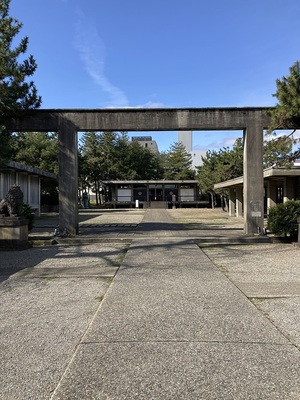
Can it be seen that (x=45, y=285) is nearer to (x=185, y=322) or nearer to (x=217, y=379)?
(x=185, y=322)

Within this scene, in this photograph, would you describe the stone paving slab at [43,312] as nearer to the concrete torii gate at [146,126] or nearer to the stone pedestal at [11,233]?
the stone pedestal at [11,233]

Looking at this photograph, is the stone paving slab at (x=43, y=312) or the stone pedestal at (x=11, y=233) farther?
the stone pedestal at (x=11, y=233)

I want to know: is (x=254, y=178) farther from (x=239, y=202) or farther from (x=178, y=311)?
(x=239, y=202)

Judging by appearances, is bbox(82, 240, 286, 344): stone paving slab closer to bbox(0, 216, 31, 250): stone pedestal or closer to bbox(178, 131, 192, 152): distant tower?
bbox(0, 216, 31, 250): stone pedestal

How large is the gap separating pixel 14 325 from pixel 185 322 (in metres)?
1.98

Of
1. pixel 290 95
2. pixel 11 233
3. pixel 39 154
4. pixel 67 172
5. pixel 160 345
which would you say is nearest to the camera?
pixel 160 345

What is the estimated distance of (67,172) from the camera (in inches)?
492

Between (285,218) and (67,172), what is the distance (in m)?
7.22

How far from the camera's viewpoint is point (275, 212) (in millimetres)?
11375

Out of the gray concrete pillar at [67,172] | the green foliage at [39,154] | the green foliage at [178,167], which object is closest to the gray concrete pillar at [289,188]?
the gray concrete pillar at [67,172]

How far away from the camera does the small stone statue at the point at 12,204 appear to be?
10656 millimetres

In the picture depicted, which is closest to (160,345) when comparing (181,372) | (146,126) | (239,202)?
(181,372)

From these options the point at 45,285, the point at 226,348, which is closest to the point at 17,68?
the point at 45,285

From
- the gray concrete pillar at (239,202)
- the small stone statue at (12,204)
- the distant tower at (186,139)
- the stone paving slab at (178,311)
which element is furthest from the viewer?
the distant tower at (186,139)
